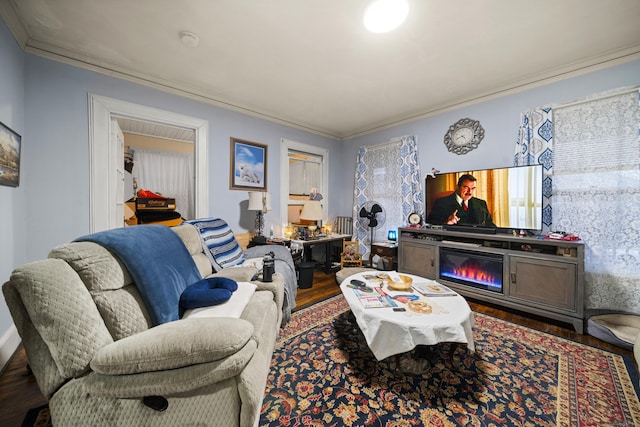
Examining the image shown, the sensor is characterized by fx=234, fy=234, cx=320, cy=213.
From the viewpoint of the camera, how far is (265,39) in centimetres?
194

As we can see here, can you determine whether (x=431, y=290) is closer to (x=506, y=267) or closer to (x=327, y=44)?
(x=506, y=267)

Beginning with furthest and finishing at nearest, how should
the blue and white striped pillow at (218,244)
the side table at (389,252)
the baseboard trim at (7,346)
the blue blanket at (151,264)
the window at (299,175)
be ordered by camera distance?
1. the window at (299,175)
2. the side table at (389,252)
3. the blue and white striped pillow at (218,244)
4. the baseboard trim at (7,346)
5. the blue blanket at (151,264)

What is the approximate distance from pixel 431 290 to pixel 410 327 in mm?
621

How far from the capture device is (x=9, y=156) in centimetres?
167

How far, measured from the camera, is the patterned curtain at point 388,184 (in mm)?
3547

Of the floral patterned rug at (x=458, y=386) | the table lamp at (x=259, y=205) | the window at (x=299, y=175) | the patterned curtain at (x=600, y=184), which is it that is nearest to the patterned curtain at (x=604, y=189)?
the patterned curtain at (x=600, y=184)

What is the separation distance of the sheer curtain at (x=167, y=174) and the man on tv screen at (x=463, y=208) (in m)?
4.24

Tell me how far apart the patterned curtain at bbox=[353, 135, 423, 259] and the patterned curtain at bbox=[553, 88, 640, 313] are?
153cm

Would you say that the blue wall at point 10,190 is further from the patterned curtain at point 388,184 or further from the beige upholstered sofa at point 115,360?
the patterned curtain at point 388,184

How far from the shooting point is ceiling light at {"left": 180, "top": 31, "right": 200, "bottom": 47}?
1877 millimetres

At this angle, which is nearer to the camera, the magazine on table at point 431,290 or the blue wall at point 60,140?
the magazine on table at point 431,290

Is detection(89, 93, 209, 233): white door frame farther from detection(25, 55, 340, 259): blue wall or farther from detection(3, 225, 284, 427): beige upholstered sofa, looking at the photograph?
detection(3, 225, 284, 427): beige upholstered sofa

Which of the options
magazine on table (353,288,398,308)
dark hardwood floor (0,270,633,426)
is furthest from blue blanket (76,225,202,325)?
magazine on table (353,288,398,308)

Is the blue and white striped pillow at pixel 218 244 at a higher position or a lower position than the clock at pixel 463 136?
lower
